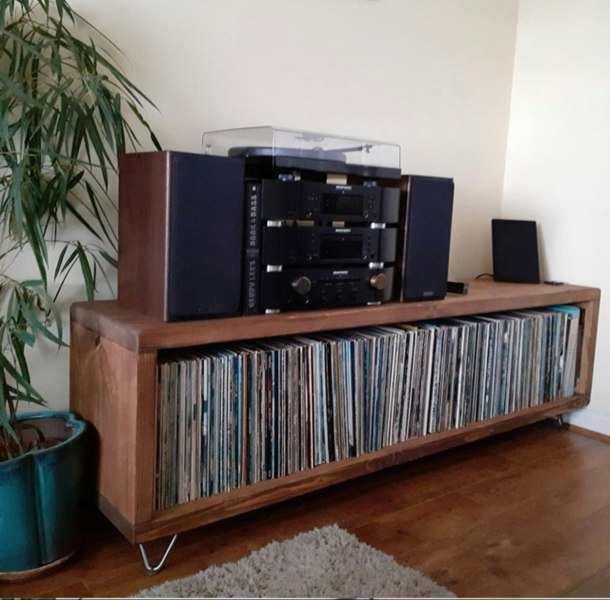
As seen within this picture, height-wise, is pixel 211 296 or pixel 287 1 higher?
pixel 287 1

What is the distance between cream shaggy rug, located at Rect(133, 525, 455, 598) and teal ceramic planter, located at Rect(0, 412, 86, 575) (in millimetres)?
217

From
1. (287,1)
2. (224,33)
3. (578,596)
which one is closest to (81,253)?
(224,33)

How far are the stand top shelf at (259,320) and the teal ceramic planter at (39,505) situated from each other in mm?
256

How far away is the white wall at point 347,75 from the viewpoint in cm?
159

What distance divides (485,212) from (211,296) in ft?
5.03

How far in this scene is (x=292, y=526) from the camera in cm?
148

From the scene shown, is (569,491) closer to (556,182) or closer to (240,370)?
(240,370)

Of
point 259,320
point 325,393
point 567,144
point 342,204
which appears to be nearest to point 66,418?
point 259,320

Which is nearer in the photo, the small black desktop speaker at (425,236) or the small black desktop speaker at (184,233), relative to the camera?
the small black desktop speaker at (184,233)

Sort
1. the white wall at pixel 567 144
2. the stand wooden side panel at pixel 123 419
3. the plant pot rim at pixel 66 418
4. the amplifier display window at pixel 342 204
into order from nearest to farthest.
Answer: the stand wooden side panel at pixel 123 419 < the plant pot rim at pixel 66 418 < the amplifier display window at pixel 342 204 < the white wall at pixel 567 144

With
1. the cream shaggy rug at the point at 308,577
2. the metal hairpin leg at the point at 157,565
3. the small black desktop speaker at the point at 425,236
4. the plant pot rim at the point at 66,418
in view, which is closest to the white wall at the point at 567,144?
the small black desktop speaker at the point at 425,236

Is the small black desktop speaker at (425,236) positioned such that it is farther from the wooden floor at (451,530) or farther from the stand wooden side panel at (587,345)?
the stand wooden side panel at (587,345)

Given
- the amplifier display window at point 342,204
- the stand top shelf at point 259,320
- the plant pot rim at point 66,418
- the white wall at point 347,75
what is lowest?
the plant pot rim at point 66,418

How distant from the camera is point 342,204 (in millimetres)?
1519
